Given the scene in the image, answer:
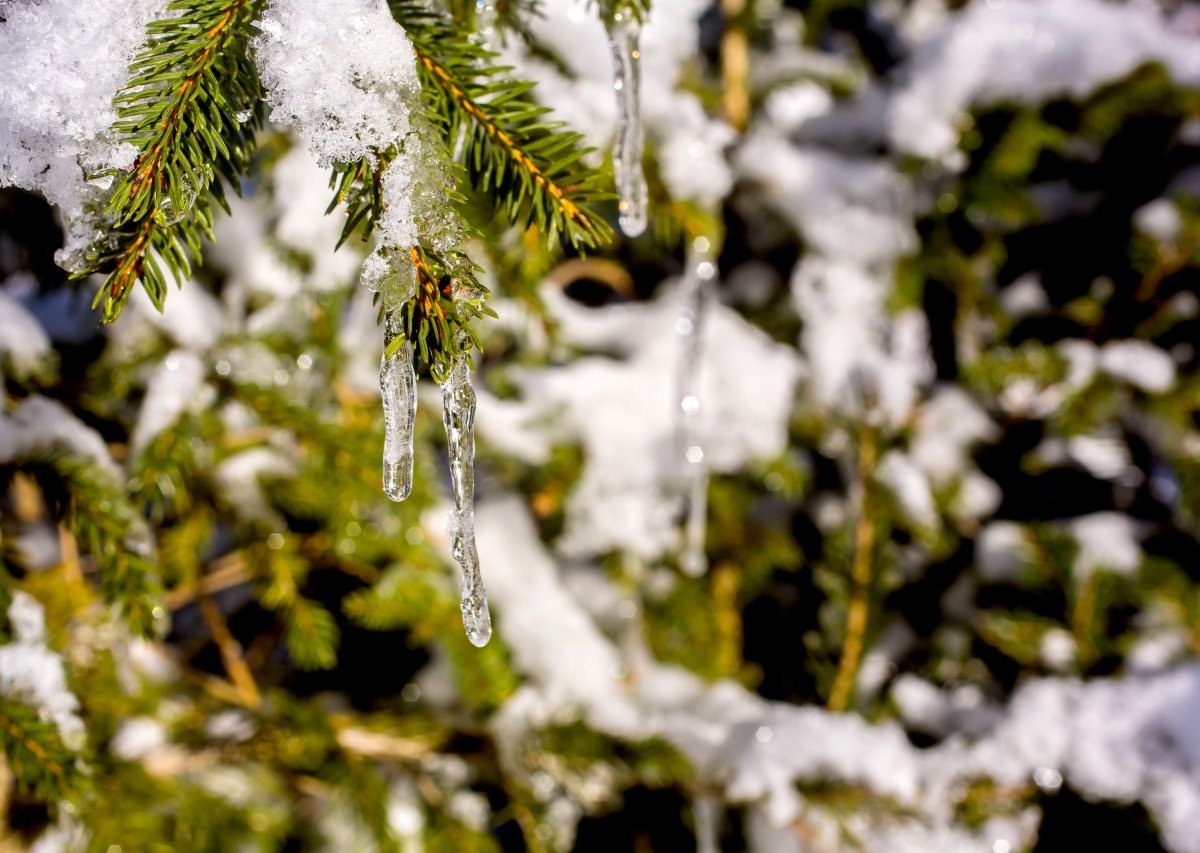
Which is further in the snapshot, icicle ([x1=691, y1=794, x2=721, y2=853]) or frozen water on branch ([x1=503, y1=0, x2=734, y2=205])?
icicle ([x1=691, y1=794, x2=721, y2=853])

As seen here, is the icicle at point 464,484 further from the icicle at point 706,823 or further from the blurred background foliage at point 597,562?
the icicle at point 706,823

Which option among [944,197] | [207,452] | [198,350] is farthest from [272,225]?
[944,197]

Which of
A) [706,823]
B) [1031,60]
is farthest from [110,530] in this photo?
[1031,60]

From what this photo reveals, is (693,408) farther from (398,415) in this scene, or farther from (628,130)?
(398,415)

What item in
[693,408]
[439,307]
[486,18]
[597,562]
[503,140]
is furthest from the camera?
[597,562]

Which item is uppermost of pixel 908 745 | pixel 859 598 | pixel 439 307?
pixel 439 307

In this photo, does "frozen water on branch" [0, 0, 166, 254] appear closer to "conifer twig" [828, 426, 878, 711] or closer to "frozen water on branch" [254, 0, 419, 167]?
"frozen water on branch" [254, 0, 419, 167]

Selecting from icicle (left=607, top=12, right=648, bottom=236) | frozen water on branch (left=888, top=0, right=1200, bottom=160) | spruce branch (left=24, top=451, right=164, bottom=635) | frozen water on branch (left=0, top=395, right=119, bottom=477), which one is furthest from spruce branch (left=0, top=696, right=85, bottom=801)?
frozen water on branch (left=888, top=0, right=1200, bottom=160)
